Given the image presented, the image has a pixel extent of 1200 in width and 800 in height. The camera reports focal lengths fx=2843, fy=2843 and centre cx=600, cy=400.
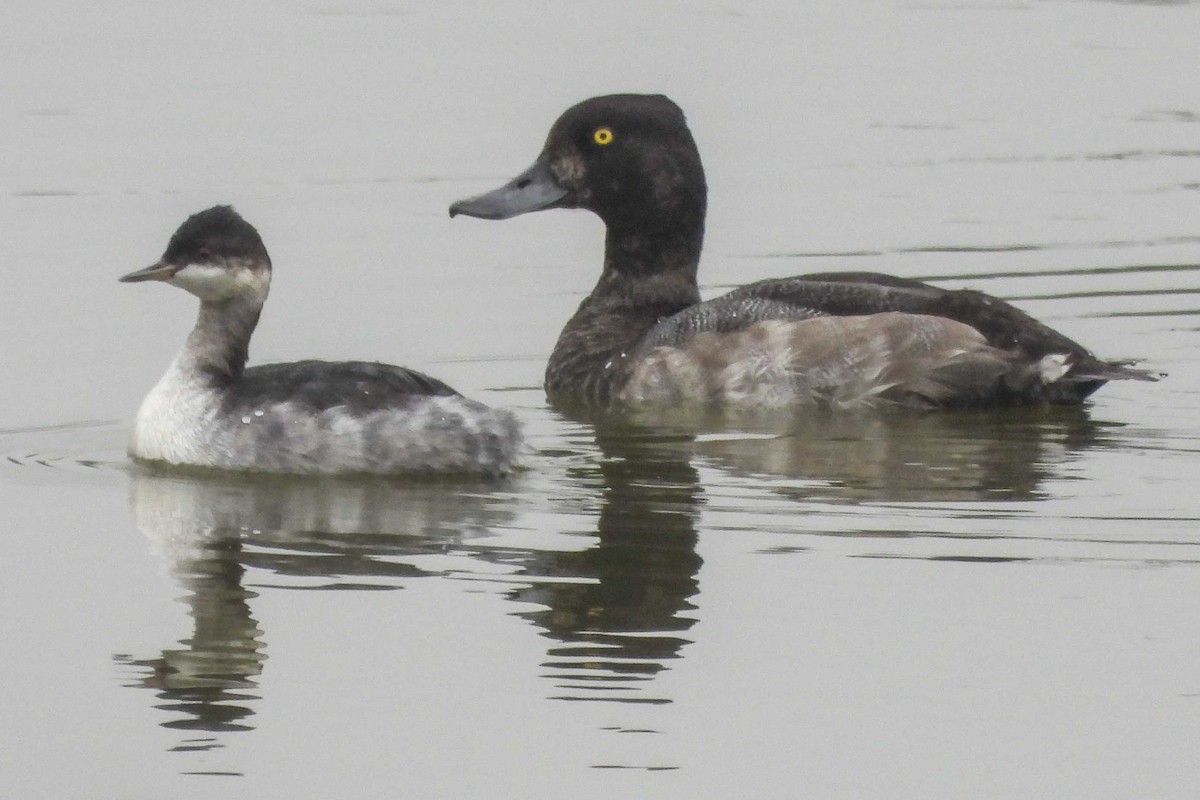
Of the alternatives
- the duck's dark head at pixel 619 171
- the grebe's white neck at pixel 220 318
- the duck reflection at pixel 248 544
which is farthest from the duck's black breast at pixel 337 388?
the duck's dark head at pixel 619 171

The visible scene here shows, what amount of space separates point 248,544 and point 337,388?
3.36ft

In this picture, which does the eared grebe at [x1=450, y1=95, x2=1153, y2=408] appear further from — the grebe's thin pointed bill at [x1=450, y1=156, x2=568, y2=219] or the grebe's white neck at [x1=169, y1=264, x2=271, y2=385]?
the grebe's white neck at [x1=169, y1=264, x2=271, y2=385]

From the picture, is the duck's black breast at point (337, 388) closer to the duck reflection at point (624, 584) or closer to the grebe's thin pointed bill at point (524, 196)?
the duck reflection at point (624, 584)

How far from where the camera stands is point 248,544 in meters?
9.66

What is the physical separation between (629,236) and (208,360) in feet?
11.4

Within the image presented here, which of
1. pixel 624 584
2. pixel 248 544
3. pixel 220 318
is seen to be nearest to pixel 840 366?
pixel 220 318

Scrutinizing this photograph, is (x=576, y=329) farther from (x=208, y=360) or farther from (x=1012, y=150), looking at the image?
(x=1012, y=150)

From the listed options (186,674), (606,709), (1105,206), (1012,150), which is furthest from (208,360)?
(1012,150)

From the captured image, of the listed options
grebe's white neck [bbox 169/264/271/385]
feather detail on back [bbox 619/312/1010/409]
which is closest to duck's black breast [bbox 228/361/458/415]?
grebe's white neck [bbox 169/264/271/385]

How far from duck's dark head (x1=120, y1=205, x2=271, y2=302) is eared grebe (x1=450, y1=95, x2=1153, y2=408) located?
2.43m

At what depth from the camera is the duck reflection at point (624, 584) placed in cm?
814

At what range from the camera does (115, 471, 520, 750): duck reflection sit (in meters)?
8.11

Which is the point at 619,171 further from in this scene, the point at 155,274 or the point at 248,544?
the point at 248,544

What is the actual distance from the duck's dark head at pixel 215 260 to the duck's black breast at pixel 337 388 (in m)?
0.41
